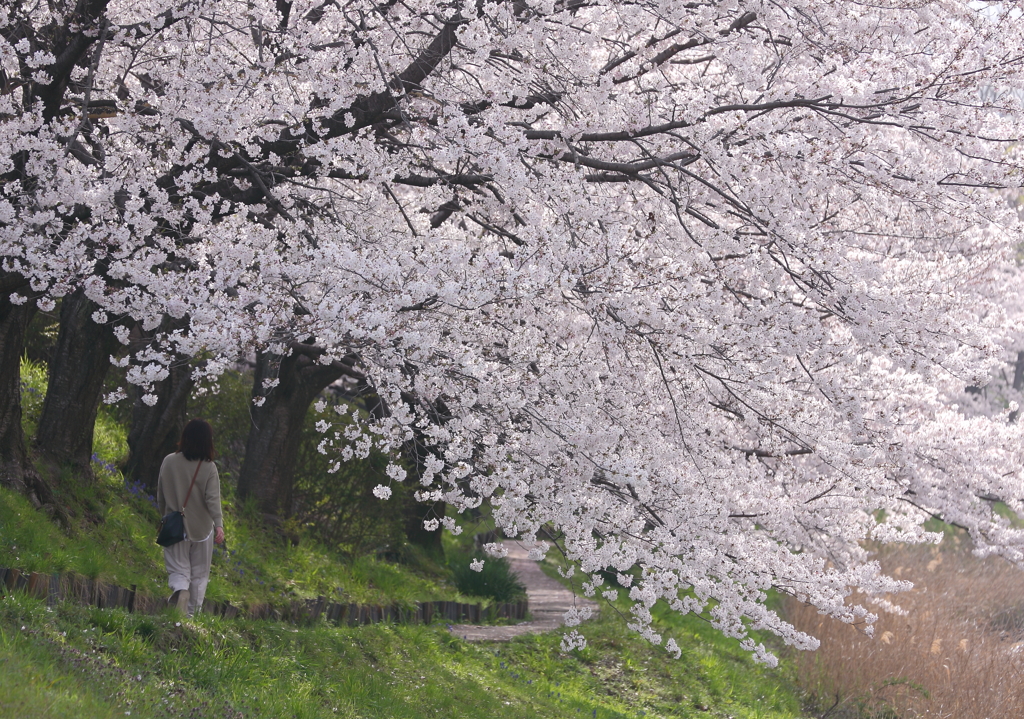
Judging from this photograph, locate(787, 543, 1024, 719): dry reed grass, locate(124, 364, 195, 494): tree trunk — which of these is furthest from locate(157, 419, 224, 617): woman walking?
locate(787, 543, 1024, 719): dry reed grass

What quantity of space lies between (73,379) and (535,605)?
679cm

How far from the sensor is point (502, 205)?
24.5 feet

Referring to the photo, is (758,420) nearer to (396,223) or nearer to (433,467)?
(433,467)

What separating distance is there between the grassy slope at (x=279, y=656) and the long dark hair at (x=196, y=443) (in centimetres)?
98

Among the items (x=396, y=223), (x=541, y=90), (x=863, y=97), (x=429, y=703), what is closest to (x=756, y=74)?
(x=863, y=97)

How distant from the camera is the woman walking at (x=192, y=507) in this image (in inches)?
239

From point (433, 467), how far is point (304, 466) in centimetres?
526

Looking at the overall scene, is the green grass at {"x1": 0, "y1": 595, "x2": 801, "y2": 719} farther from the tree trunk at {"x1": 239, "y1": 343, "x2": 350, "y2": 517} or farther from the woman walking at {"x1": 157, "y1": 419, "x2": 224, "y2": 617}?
the tree trunk at {"x1": 239, "y1": 343, "x2": 350, "y2": 517}

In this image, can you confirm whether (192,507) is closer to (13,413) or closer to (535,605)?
(13,413)

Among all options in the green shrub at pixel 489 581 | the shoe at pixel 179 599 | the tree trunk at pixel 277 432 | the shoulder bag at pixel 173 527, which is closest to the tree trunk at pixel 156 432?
the tree trunk at pixel 277 432

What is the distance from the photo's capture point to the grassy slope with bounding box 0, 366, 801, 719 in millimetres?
4504

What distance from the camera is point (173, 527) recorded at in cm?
600

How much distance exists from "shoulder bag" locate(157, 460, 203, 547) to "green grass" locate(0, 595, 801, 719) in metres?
0.56

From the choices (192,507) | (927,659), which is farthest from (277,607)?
(927,659)
